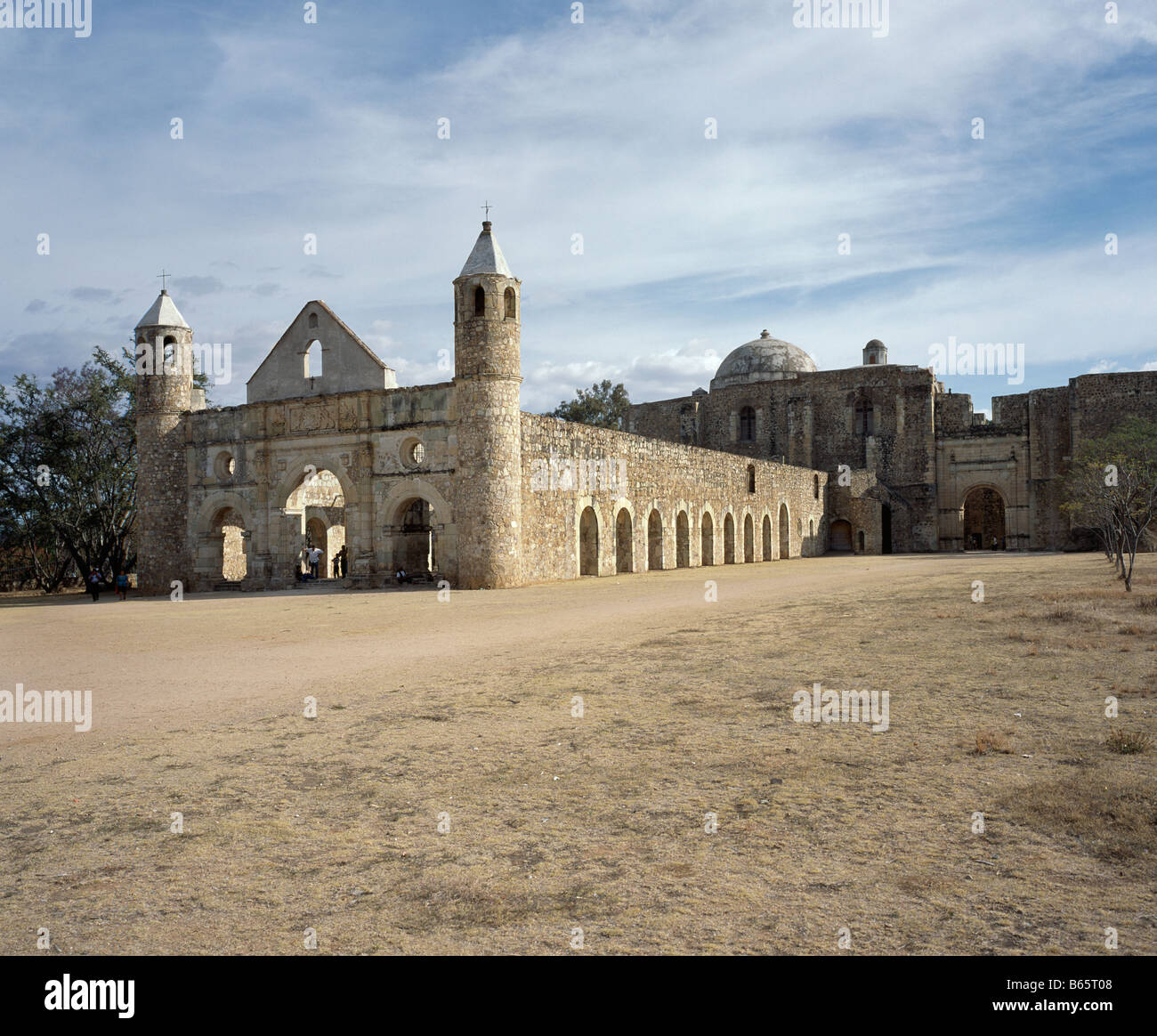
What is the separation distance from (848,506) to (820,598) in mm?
34590

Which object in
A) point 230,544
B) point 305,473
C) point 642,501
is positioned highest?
point 305,473

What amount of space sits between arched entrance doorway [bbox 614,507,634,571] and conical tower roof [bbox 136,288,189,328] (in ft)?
48.2

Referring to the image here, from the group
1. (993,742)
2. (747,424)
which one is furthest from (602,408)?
(993,742)

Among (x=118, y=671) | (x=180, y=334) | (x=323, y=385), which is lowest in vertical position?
(x=118, y=671)

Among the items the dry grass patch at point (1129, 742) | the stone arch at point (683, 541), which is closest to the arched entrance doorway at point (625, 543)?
the stone arch at point (683, 541)

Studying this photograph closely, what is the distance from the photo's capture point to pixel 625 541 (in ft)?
97.2

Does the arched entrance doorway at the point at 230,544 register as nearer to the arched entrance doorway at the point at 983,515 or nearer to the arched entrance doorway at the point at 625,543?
the arched entrance doorway at the point at 625,543

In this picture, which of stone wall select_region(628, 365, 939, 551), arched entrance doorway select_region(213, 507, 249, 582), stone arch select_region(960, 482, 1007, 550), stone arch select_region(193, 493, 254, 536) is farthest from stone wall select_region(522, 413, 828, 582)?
stone arch select_region(960, 482, 1007, 550)

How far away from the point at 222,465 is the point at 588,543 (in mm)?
11205

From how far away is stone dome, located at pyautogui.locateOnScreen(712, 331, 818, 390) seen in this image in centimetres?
5844

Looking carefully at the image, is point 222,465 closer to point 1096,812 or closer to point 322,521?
point 322,521

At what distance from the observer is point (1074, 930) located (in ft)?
10.8
